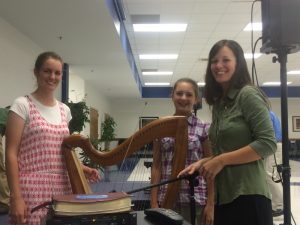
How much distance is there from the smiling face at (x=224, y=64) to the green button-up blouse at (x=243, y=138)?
0.06 metres

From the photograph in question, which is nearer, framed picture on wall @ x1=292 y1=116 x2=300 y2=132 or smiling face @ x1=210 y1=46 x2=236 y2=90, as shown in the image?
smiling face @ x1=210 y1=46 x2=236 y2=90

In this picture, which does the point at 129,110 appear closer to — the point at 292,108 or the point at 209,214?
the point at 292,108

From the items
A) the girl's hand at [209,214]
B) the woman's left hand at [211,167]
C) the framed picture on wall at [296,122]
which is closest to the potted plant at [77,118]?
the girl's hand at [209,214]

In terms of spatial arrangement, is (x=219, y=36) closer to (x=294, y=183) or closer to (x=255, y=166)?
(x=294, y=183)

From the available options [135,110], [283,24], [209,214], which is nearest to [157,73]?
[135,110]

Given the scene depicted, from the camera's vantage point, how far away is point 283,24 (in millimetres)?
1820

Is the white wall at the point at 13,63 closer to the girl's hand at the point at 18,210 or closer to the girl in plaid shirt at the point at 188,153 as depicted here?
the girl in plaid shirt at the point at 188,153

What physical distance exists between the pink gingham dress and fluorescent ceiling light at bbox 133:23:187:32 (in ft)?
16.0

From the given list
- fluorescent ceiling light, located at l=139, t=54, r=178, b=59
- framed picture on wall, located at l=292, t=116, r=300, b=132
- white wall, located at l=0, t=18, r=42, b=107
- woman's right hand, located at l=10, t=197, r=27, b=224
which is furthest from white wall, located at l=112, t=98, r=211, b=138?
woman's right hand, located at l=10, t=197, r=27, b=224

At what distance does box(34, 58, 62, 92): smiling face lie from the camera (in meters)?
1.64

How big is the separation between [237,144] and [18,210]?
2.99 ft

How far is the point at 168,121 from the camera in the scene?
1183 millimetres

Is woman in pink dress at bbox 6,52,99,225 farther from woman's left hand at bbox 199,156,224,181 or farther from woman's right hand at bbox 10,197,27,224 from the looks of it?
woman's left hand at bbox 199,156,224,181

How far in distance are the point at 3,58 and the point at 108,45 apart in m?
1.92
